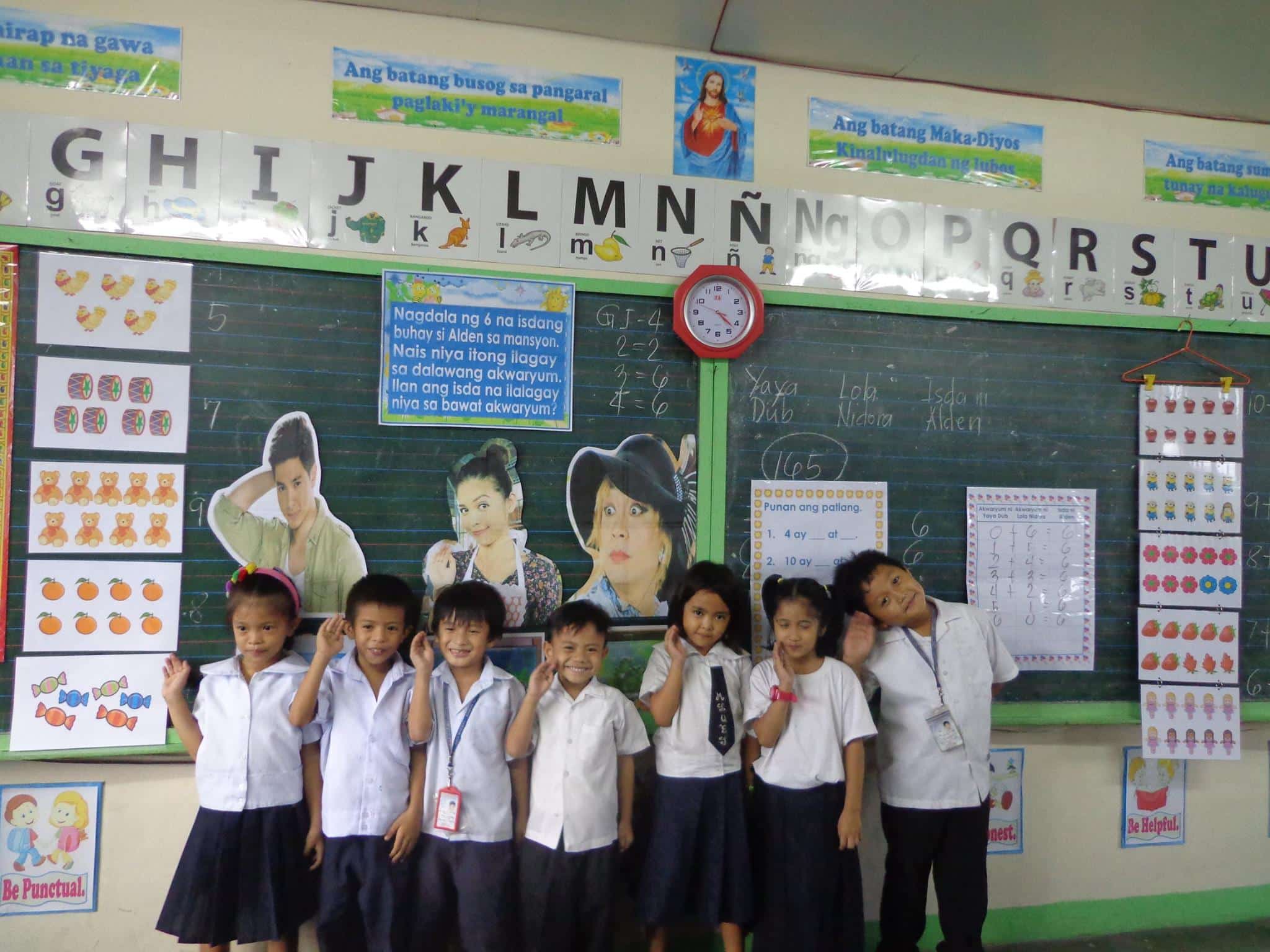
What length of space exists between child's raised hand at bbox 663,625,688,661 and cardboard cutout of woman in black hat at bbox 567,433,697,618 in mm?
258

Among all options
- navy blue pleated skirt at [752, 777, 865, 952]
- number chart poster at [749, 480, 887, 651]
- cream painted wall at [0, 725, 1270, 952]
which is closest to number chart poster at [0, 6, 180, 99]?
number chart poster at [749, 480, 887, 651]

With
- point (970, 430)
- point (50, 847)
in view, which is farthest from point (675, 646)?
point (50, 847)

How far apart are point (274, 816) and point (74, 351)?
49.1 inches

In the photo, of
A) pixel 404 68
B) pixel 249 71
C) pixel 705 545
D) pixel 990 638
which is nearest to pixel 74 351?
pixel 249 71

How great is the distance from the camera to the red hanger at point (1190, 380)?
257 centimetres

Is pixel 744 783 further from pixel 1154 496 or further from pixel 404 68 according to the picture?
pixel 404 68

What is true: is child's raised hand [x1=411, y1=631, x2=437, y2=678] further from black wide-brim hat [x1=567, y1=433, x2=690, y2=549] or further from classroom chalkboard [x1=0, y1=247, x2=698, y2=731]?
black wide-brim hat [x1=567, y1=433, x2=690, y2=549]

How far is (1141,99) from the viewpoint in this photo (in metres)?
2.58

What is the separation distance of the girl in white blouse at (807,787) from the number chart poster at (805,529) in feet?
0.92

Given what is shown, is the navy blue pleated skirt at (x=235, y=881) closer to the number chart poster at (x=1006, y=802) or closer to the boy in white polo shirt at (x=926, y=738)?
the boy in white polo shirt at (x=926, y=738)

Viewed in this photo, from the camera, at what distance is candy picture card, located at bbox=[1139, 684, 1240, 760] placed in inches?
99.0

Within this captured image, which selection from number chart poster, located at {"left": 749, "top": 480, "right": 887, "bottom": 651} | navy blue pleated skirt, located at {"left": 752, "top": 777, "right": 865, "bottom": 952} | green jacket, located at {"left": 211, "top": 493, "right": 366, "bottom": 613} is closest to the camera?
navy blue pleated skirt, located at {"left": 752, "top": 777, "right": 865, "bottom": 952}

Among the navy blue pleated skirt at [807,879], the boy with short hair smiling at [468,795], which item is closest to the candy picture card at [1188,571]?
the navy blue pleated skirt at [807,879]

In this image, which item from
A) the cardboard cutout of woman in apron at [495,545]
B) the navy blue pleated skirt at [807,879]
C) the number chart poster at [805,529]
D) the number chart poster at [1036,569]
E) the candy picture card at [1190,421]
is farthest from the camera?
the candy picture card at [1190,421]
